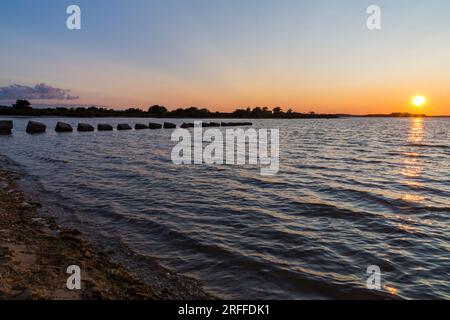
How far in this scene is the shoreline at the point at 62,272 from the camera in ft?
19.3

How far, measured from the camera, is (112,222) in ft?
36.3

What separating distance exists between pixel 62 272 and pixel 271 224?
628 centimetres

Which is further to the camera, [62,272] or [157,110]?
[157,110]

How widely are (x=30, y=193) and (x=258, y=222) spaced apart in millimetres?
9822

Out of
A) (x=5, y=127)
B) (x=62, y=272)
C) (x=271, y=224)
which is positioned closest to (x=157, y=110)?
(x=5, y=127)

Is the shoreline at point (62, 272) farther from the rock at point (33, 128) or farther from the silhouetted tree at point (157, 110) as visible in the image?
the silhouetted tree at point (157, 110)

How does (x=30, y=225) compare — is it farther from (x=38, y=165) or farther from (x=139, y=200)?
(x=38, y=165)

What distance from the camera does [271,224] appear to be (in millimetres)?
10930

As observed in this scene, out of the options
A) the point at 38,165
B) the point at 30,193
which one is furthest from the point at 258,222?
the point at 38,165

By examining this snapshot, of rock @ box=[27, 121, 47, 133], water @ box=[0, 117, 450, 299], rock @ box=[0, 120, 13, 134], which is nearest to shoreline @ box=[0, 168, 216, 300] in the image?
water @ box=[0, 117, 450, 299]

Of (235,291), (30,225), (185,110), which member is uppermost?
(185,110)

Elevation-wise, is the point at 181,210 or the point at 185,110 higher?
the point at 185,110

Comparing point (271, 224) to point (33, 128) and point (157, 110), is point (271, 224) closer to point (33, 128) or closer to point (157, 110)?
point (33, 128)

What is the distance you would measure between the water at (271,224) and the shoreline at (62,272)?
528mm
